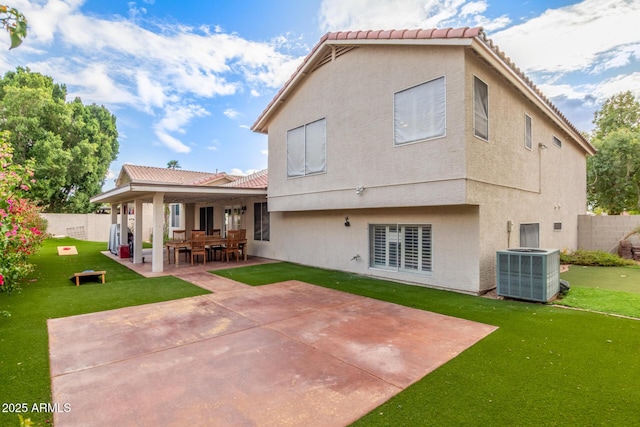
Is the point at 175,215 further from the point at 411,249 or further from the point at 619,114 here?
the point at 619,114

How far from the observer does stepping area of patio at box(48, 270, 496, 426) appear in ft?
10.5

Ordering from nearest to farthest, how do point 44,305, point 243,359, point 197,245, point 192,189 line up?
point 243,359 → point 44,305 → point 192,189 → point 197,245

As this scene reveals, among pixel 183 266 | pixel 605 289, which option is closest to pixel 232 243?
pixel 183 266

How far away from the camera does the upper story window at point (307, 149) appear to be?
10.8m

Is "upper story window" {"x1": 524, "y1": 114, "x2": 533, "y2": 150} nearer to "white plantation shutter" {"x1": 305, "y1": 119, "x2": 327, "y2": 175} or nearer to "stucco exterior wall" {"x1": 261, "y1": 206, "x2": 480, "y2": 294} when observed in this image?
"stucco exterior wall" {"x1": 261, "y1": 206, "x2": 480, "y2": 294}

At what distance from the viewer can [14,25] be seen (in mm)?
1576

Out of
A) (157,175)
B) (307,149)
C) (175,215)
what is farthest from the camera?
(175,215)

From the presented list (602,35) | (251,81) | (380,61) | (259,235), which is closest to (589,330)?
(380,61)

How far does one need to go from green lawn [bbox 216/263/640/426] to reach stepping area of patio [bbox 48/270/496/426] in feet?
1.00

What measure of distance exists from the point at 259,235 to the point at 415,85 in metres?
9.73

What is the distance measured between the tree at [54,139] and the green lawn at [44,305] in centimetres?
1466

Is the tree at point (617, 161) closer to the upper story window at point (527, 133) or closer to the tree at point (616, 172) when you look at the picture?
the tree at point (616, 172)

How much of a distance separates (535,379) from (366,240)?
6.82 metres

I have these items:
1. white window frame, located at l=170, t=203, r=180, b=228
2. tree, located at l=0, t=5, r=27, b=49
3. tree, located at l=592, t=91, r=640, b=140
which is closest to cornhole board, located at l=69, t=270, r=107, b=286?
tree, located at l=0, t=5, r=27, b=49
